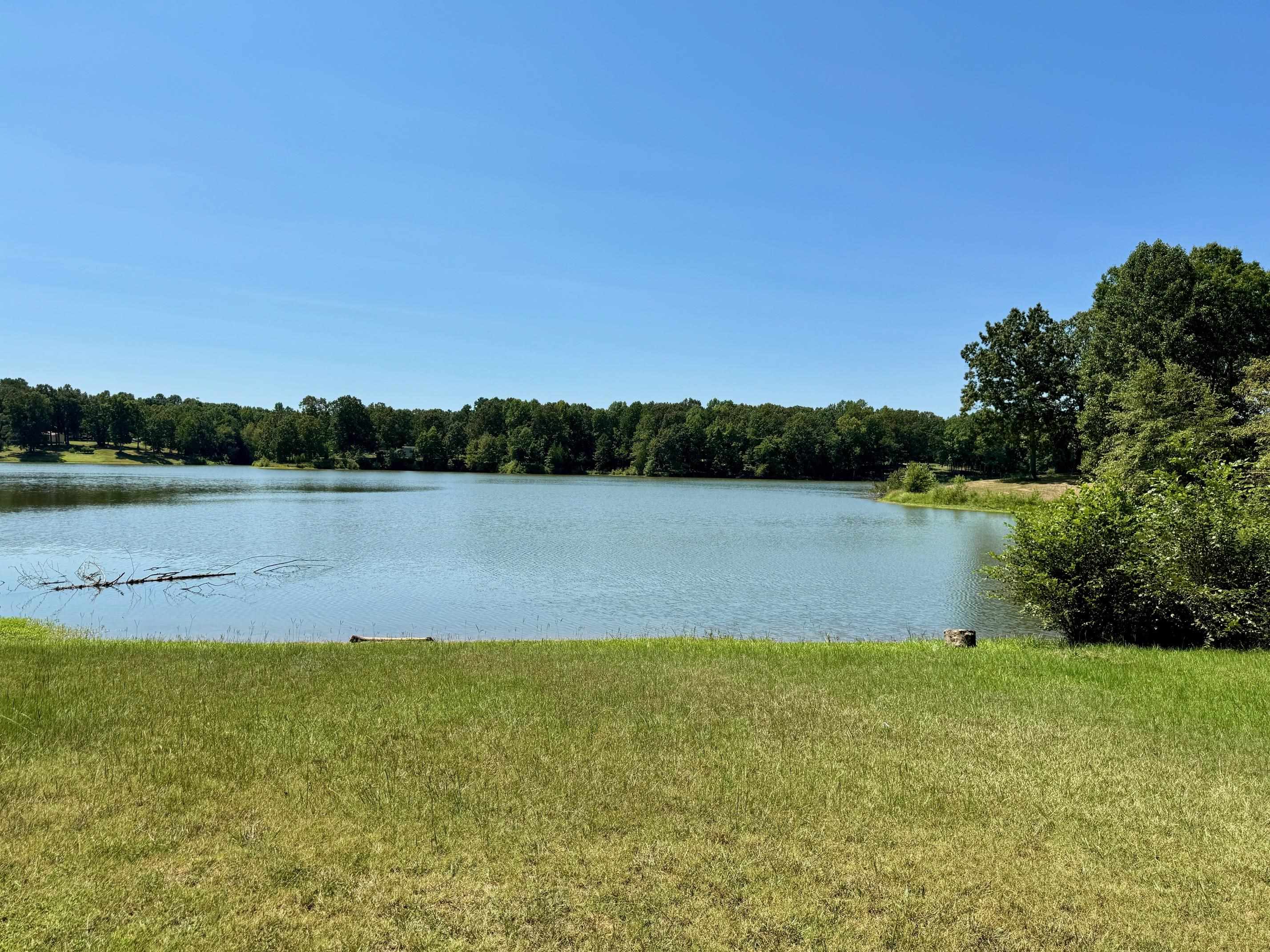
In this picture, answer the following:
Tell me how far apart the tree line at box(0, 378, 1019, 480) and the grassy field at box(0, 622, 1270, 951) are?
419 feet

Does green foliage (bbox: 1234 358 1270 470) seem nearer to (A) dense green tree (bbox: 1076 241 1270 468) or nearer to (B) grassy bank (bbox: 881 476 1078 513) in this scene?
(A) dense green tree (bbox: 1076 241 1270 468)

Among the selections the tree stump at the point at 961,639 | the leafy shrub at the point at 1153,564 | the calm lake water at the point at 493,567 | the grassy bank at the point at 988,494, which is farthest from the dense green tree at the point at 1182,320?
the tree stump at the point at 961,639

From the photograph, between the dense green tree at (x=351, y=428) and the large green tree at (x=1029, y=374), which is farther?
the dense green tree at (x=351, y=428)

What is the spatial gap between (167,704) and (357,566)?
17.3m

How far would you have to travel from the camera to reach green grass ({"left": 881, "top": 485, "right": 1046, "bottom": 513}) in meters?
60.9

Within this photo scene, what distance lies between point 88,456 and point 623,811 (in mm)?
167625

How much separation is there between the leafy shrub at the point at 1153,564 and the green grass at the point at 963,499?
148 ft

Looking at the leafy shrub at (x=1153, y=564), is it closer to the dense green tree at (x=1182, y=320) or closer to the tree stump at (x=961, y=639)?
the tree stump at (x=961, y=639)

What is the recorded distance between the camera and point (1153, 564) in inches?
519

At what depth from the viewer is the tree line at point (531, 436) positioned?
452ft

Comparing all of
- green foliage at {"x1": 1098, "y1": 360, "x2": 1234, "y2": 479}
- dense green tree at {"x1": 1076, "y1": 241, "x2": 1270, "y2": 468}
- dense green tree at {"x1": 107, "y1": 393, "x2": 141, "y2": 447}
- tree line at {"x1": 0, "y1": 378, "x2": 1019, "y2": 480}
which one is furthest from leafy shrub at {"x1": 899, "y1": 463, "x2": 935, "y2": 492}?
dense green tree at {"x1": 107, "y1": 393, "x2": 141, "y2": 447}

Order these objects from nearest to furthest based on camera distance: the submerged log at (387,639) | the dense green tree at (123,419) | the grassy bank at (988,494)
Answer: the submerged log at (387,639) < the grassy bank at (988,494) < the dense green tree at (123,419)

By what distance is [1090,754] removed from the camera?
7309 millimetres

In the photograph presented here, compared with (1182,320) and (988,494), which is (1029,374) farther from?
(1182,320)
